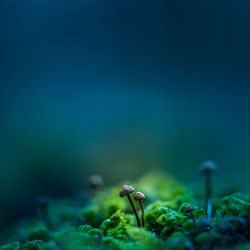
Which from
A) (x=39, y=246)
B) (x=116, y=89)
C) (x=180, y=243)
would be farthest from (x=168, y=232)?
(x=116, y=89)

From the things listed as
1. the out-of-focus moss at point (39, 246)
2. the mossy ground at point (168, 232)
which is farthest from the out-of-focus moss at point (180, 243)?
the out-of-focus moss at point (39, 246)

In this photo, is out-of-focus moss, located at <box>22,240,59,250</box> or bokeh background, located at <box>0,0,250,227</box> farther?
bokeh background, located at <box>0,0,250,227</box>

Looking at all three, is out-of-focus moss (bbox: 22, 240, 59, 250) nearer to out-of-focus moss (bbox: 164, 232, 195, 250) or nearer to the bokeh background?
out-of-focus moss (bbox: 164, 232, 195, 250)

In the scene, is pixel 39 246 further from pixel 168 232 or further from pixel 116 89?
pixel 116 89

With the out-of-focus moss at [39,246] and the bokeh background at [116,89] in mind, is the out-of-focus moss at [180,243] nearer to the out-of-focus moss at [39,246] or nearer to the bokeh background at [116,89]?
the out-of-focus moss at [39,246]

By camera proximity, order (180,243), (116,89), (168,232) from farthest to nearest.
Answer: (116,89), (168,232), (180,243)

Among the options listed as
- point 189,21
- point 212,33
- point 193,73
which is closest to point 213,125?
point 193,73

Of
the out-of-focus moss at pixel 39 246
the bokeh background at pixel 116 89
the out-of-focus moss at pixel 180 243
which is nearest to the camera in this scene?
the out-of-focus moss at pixel 180 243

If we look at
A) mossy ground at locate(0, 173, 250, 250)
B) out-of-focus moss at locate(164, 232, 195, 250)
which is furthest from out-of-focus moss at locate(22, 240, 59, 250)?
out-of-focus moss at locate(164, 232, 195, 250)

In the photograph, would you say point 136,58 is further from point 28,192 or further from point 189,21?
point 28,192
